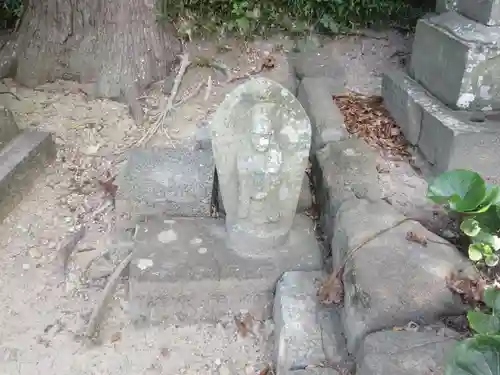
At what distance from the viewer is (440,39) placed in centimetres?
337

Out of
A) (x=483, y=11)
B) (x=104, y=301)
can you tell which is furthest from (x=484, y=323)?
→ (x=483, y=11)

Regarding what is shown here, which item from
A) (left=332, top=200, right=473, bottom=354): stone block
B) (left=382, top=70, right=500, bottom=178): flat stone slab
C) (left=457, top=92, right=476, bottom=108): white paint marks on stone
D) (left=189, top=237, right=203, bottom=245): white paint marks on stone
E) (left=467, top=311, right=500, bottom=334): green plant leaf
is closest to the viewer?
(left=467, top=311, right=500, bottom=334): green plant leaf

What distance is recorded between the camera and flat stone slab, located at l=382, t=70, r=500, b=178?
9.89 feet

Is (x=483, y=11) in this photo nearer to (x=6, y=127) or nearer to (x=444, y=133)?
(x=444, y=133)

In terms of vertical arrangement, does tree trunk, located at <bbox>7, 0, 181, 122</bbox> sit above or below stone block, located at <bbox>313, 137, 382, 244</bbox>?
above

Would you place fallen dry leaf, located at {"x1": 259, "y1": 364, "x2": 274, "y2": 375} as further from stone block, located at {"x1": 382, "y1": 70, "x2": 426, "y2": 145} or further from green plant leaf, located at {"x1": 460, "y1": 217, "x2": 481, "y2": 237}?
stone block, located at {"x1": 382, "y1": 70, "x2": 426, "y2": 145}

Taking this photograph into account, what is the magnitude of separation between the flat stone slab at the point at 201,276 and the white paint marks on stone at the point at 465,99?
3.87 feet

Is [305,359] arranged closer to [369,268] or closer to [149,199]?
[369,268]

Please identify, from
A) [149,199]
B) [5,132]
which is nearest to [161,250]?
[149,199]

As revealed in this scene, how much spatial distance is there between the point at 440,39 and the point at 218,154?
5.22 feet

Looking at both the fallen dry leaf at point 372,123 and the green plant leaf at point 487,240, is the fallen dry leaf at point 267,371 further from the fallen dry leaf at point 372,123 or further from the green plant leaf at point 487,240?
the fallen dry leaf at point 372,123

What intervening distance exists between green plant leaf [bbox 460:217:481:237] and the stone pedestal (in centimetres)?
76

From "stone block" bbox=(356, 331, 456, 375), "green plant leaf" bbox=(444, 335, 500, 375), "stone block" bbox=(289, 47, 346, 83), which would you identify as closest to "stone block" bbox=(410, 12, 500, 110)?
"stone block" bbox=(289, 47, 346, 83)

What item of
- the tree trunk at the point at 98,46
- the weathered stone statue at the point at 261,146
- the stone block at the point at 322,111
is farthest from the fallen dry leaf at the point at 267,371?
the tree trunk at the point at 98,46
